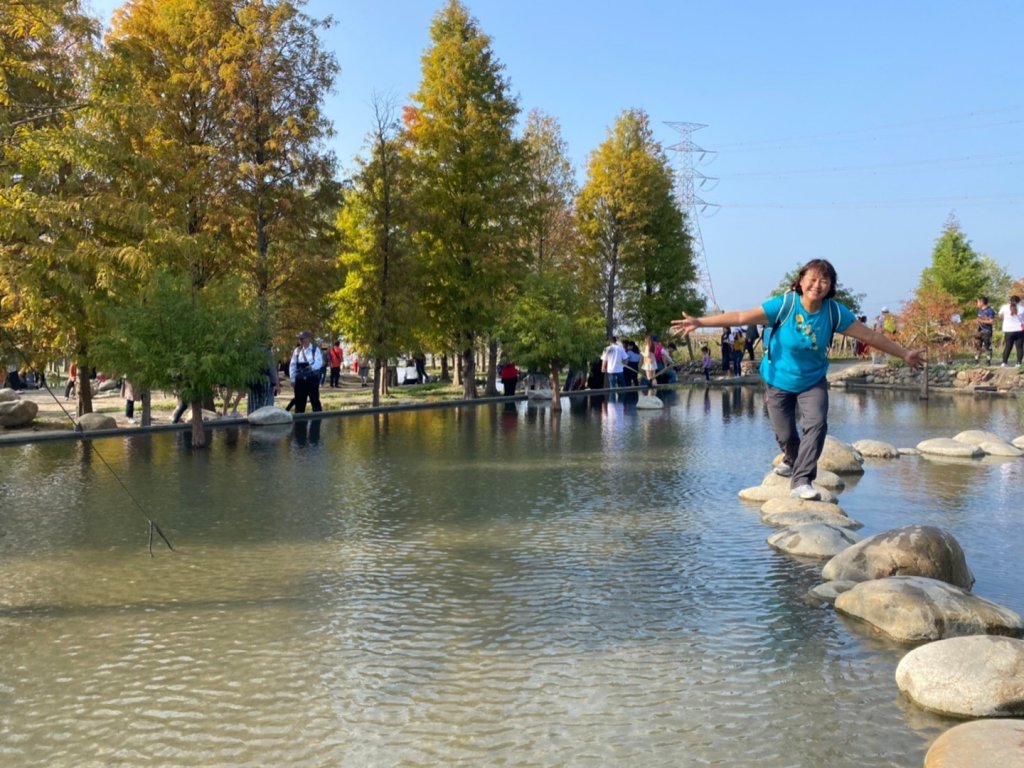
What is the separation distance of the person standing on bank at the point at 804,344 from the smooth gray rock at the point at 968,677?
12.6 feet

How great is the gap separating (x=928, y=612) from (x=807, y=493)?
3.32m

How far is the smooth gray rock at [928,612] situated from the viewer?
535cm

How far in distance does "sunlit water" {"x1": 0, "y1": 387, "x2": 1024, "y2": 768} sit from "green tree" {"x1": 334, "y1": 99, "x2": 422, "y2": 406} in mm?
13193

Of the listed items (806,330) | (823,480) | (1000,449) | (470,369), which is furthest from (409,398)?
(806,330)

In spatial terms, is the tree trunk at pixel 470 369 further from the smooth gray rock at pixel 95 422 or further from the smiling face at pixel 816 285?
the smiling face at pixel 816 285

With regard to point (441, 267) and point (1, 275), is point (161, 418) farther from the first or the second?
point (441, 267)

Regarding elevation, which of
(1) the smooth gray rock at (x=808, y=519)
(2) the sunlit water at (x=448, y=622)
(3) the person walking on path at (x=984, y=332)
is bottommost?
(2) the sunlit water at (x=448, y=622)

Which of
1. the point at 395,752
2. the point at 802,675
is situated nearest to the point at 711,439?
the point at 802,675

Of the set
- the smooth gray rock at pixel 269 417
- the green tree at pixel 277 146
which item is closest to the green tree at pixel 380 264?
the green tree at pixel 277 146

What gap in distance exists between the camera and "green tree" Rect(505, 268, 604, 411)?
73.4 ft

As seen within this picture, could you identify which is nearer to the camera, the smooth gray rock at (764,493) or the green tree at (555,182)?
the smooth gray rock at (764,493)

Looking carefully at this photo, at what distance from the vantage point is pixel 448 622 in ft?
18.9

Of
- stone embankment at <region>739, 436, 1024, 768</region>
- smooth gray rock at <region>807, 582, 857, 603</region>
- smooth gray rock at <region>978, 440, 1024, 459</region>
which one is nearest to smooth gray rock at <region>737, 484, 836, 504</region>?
stone embankment at <region>739, 436, 1024, 768</region>

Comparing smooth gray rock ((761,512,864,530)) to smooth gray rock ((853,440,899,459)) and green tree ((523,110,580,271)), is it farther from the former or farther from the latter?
green tree ((523,110,580,271))
